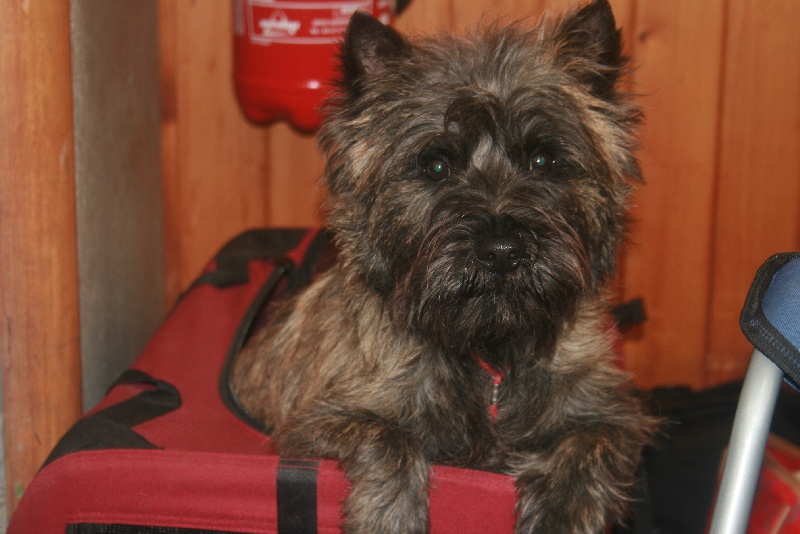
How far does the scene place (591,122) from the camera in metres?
2.00

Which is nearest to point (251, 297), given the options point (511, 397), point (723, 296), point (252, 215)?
point (252, 215)

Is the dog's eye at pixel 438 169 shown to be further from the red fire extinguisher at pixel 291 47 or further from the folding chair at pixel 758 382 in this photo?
the red fire extinguisher at pixel 291 47

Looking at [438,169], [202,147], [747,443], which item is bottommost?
[747,443]

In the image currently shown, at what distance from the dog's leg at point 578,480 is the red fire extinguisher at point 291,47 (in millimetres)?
1384

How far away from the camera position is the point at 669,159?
333 cm

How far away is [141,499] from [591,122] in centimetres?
124

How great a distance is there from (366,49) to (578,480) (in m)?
1.05

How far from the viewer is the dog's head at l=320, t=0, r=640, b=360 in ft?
5.77

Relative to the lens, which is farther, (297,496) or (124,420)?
(124,420)

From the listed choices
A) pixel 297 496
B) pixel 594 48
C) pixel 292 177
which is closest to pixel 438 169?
pixel 594 48

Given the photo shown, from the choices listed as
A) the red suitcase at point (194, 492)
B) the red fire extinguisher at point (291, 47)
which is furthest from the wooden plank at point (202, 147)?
the red suitcase at point (194, 492)

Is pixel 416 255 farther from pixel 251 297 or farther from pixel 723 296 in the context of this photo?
pixel 723 296

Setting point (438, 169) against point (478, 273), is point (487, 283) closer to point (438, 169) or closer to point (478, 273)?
point (478, 273)

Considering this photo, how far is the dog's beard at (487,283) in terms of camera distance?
1.73m
